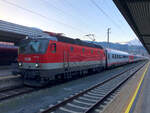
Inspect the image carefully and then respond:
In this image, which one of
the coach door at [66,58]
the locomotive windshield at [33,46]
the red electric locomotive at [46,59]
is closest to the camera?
the red electric locomotive at [46,59]

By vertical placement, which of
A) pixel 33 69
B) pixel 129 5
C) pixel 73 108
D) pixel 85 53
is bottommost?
pixel 73 108

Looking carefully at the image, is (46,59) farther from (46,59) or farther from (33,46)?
(33,46)

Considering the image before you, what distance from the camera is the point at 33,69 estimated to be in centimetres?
907

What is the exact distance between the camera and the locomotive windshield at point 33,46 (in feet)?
29.7

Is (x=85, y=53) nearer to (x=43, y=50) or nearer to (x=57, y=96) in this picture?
(x=43, y=50)

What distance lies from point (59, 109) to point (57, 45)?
5.13 m

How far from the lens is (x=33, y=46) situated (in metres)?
9.43

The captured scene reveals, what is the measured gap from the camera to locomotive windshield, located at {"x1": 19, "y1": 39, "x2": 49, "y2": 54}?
9.04 meters

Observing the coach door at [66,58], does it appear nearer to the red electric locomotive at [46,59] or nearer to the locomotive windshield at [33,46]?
the red electric locomotive at [46,59]

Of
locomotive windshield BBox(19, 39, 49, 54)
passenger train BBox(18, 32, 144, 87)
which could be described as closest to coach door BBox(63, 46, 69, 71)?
passenger train BBox(18, 32, 144, 87)

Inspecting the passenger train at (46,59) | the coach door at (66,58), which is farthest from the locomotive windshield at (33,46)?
the coach door at (66,58)

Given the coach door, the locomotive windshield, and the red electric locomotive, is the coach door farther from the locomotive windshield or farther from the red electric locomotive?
the locomotive windshield

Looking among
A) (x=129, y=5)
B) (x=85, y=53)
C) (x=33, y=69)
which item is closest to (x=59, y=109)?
(x=33, y=69)

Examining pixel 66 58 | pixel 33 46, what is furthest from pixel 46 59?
pixel 66 58
